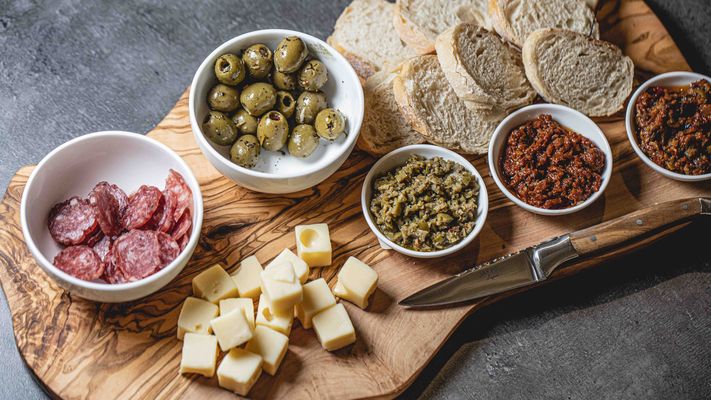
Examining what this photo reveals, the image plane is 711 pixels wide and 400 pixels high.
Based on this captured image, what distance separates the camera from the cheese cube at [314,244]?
7.27 ft

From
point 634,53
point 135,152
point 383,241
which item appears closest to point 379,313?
point 383,241

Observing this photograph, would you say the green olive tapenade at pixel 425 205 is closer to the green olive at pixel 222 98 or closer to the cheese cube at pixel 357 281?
the cheese cube at pixel 357 281

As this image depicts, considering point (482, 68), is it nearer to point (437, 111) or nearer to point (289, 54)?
point (437, 111)

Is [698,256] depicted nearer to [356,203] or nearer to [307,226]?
[356,203]

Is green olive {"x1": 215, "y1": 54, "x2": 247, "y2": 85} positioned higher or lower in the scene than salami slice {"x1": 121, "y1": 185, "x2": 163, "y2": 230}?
higher

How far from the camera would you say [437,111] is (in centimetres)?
249

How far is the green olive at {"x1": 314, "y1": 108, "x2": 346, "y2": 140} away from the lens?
2246 millimetres

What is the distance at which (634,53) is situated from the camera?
9.01 ft

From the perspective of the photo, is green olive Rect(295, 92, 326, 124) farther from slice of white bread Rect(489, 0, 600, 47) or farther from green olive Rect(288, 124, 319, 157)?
slice of white bread Rect(489, 0, 600, 47)

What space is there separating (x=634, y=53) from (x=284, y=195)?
1.51 meters

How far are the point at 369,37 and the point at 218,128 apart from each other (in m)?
0.77

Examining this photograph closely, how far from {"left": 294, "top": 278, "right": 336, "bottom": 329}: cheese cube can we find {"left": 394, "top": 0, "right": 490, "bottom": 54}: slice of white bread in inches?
39.5

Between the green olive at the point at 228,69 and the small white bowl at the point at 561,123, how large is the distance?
897 mm

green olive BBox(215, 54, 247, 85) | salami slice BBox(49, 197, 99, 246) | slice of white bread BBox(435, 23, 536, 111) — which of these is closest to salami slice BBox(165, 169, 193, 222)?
salami slice BBox(49, 197, 99, 246)
